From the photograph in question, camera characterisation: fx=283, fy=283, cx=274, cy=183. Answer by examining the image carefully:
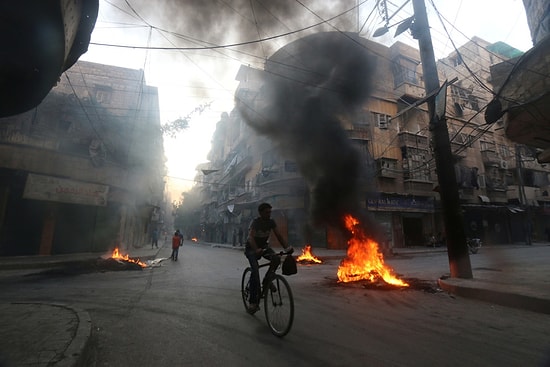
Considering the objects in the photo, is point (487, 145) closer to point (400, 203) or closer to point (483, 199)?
point (483, 199)

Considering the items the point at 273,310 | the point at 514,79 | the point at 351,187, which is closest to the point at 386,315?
the point at 273,310

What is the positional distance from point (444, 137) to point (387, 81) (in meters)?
20.8

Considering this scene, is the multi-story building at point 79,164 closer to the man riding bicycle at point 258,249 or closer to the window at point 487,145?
the man riding bicycle at point 258,249

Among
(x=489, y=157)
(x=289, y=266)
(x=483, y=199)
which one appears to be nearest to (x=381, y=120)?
(x=483, y=199)

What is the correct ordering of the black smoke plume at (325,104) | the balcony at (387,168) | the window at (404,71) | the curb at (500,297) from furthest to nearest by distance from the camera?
the window at (404,71)
the balcony at (387,168)
the black smoke plume at (325,104)
the curb at (500,297)

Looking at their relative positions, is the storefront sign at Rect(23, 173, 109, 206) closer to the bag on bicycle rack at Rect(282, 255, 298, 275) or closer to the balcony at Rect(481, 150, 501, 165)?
the bag on bicycle rack at Rect(282, 255, 298, 275)

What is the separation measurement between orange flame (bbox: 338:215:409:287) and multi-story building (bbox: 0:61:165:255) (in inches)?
517

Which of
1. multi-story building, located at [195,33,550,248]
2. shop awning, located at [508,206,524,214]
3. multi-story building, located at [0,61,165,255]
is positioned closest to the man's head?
multi-story building, located at [0,61,165,255]

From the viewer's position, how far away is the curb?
4.57m

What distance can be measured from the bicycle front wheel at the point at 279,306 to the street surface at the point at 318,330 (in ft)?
0.47

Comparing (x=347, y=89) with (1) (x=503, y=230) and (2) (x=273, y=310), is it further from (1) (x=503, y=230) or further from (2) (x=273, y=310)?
(1) (x=503, y=230)

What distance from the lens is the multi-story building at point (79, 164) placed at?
14.5m

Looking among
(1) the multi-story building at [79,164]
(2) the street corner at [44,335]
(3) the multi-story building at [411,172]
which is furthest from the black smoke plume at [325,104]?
(1) the multi-story building at [79,164]

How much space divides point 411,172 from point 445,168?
1804 cm
